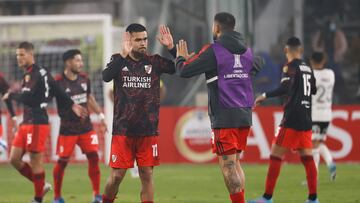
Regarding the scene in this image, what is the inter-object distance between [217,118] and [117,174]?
4.29ft

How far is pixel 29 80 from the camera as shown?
47.8 ft

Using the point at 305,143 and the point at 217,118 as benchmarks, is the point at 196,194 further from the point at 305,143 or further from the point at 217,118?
the point at 217,118

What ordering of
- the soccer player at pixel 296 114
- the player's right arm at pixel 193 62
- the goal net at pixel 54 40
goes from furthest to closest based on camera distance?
the goal net at pixel 54 40 < the soccer player at pixel 296 114 < the player's right arm at pixel 193 62

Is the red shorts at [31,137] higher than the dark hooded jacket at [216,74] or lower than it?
lower

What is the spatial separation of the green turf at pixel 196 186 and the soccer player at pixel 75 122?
65 cm

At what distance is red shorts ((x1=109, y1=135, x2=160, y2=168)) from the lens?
11758 mm

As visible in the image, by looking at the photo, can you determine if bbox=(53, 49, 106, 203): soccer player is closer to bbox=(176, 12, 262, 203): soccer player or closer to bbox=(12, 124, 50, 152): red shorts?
bbox=(12, 124, 50, 152): red shorts

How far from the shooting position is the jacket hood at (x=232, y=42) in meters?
11.7

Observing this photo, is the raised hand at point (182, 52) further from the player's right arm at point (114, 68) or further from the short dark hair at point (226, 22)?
the player's right arm at point (114, 68)

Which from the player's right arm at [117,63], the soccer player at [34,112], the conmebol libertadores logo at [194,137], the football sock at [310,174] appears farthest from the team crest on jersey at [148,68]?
the conmebol libertadores logo at [194,137]

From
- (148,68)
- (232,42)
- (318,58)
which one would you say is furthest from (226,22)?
(318,58)

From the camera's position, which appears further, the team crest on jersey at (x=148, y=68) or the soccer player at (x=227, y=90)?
the team crest on jersey at (x=148, y=68)

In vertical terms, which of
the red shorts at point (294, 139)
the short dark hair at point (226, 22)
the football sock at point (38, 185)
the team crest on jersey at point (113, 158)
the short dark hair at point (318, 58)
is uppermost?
the short dark hair at point (226, 22)

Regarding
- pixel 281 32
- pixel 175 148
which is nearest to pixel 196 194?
pixel 175 148
